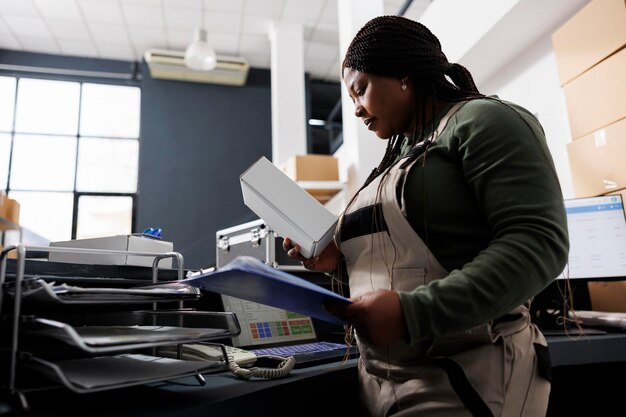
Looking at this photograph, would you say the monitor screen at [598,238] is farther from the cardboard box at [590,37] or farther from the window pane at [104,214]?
the window pane at [104,214]

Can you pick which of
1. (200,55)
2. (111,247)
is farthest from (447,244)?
(200,55)

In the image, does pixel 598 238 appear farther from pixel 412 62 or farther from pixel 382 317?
pixel 382 317

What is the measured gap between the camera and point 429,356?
69 cm

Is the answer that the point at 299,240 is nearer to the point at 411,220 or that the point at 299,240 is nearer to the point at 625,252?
the point at 411,220

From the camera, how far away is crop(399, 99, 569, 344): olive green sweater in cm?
59

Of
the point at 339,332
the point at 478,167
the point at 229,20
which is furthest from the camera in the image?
the point at 229,20

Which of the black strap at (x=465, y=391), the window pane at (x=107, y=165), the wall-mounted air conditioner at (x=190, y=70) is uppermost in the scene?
the wall-mounted air conditioner at (x=190, y=70)

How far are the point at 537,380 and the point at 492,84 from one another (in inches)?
122

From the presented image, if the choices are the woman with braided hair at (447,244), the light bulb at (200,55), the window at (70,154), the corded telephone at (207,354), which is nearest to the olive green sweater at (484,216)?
the woman with braided hair at (447,244)

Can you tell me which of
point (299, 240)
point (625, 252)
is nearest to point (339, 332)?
point (299, 240)

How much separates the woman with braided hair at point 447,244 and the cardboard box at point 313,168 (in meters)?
3.01

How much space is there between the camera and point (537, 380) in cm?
70

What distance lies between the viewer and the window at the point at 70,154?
5.21 metres

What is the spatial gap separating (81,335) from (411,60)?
2.18 feet
